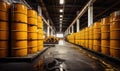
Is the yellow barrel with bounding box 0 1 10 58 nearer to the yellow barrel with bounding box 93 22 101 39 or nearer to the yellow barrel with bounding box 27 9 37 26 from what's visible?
the yellow barrel with bounding box 27 9 37 26

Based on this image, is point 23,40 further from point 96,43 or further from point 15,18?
point 96,43

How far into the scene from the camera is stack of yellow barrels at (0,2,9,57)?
18.7 feet

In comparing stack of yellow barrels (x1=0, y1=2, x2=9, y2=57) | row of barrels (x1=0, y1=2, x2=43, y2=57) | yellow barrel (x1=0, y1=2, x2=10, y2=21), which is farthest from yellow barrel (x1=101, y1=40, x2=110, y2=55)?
yellow barrel (x1=0, y1=2, x2=10, y2=21)

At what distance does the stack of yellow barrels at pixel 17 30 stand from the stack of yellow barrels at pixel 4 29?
24 centimetres

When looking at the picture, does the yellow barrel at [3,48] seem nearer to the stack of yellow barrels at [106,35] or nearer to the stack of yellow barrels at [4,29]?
the stack of yellow barrels at [4,29]

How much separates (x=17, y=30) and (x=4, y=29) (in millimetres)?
523

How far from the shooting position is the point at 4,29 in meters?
5.80

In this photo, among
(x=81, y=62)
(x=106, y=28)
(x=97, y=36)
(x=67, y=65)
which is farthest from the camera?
(x=97, y=36)

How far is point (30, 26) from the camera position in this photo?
277 inches

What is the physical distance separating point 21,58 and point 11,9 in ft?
7.17

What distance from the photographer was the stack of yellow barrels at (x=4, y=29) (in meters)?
5.70

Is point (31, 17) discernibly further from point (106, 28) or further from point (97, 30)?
point (97, 30)

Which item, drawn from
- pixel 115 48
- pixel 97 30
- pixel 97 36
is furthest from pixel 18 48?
pixel 97 30

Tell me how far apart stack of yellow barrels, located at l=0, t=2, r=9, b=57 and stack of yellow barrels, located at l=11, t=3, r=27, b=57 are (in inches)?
9.5
